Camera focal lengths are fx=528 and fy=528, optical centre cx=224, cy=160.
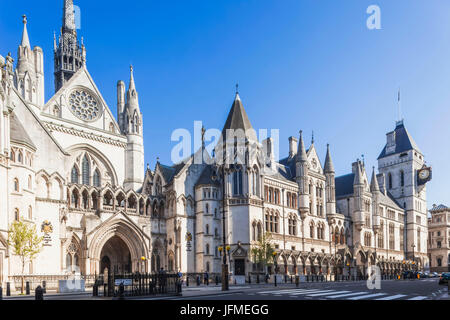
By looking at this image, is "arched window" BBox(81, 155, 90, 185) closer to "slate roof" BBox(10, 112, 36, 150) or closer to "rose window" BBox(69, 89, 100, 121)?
"rose window" BBox(69, 89, 100, 121)

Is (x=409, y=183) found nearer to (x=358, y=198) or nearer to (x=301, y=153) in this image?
(x=358, y=198)

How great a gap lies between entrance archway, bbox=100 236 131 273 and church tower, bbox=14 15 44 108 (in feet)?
52.3

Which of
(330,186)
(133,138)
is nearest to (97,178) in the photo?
(133,138)

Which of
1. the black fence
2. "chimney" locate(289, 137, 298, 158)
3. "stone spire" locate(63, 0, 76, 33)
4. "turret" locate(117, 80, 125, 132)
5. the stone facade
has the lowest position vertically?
the stone facade

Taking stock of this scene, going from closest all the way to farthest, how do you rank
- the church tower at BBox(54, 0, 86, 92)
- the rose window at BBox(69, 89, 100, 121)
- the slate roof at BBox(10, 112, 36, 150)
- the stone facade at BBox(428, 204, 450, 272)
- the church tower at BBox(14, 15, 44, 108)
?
the slate roof at BBox(10, 112, 36, 150) → the church tower at BBox(14, 15, 44, 108) → the rose window at BBox(69, 89, 100, 121) → the church tower at BBox(54, 0, 86, 92) → the stone facade at BBox(428, 204, 450, 272)

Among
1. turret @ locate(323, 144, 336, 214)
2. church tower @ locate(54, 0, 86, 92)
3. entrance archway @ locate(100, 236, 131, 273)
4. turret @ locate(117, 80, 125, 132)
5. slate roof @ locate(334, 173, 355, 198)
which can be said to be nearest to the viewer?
entrance archway @ locate(100, 236, 131, 273)

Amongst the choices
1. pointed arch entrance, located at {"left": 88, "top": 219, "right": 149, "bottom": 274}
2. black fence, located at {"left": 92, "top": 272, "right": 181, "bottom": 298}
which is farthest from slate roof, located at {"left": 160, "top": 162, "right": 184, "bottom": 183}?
black fence, located at {"left": 92, "top": 272, "right": 181, "bottom": 298}

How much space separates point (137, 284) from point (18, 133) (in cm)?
1960

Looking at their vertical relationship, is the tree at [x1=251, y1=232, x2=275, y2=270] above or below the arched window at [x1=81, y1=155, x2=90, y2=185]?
below

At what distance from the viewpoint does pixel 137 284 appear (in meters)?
26.1

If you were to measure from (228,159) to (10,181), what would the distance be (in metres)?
23.4

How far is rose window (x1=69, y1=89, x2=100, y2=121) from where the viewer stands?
57.8 meters

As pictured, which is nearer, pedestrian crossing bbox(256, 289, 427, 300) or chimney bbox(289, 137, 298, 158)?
pedestrian crossing bbox(256, 289, 427, 300)

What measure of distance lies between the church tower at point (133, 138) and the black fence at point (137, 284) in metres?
33.2
